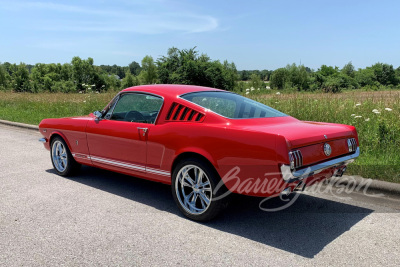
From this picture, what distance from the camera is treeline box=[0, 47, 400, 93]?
4359cm

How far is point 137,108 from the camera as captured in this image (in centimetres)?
491

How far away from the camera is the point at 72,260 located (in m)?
3.08

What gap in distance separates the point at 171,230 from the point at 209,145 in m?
0.96

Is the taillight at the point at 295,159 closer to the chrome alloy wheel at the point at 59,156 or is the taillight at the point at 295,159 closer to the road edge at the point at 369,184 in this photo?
the road edge at the point at 369,184

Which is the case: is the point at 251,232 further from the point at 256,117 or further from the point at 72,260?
the point at 72,260

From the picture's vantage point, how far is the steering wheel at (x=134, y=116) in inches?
184

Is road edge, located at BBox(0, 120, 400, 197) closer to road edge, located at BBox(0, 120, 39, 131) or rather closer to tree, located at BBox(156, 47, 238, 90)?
road edge, located at BBox(0, 120, 39, 131)

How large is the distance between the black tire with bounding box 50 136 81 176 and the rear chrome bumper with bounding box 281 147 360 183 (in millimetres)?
3761

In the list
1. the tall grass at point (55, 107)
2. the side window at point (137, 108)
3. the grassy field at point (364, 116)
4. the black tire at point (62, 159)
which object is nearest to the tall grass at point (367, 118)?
the grassy field at point (364, 116)

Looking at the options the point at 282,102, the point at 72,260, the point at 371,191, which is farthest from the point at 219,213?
the point at 282,102

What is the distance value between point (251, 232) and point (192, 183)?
2.66ft

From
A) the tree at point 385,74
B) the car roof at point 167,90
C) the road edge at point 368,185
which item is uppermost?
the tree at point 385,74

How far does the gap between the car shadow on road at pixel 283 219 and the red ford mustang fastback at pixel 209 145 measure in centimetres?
38

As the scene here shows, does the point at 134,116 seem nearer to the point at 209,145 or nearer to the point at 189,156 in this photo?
the point at 189,156
